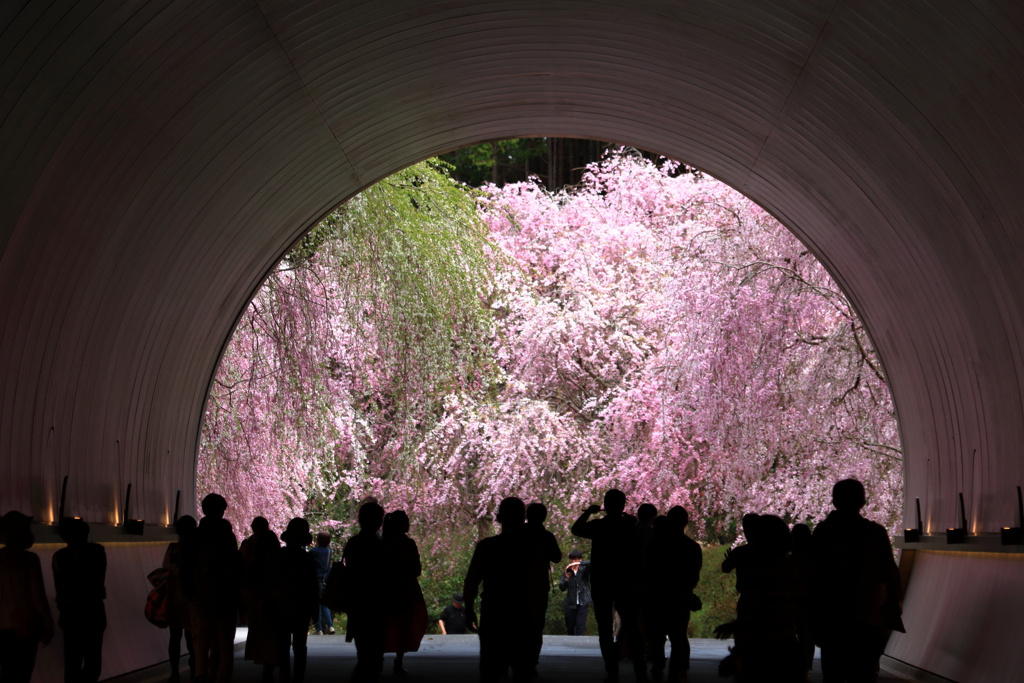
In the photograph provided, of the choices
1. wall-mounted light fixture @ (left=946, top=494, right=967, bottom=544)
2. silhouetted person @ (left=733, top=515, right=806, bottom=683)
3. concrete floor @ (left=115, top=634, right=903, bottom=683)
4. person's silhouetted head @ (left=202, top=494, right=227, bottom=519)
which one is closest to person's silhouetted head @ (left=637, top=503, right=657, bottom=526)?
concrete floor @ (left=115, top=634, right=903, bottom=683)

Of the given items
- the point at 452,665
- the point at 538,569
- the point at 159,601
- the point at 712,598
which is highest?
the point at 538,569

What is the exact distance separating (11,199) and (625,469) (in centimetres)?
1486

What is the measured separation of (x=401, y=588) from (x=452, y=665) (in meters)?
4.29

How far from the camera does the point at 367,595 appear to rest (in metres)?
7.62

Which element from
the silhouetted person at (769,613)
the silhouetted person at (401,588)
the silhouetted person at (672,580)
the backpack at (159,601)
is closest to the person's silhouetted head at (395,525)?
the silhouetted person at (401,588)

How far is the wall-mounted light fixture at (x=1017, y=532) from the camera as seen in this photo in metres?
8.16

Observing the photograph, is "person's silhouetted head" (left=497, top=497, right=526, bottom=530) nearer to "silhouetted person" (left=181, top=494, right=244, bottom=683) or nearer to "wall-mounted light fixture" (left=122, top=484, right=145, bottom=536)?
"silhouetted person" (left=181, top=494, right=244, bottom=683)

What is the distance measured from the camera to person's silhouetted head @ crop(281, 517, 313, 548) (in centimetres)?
850

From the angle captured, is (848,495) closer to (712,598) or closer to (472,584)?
(472,584)

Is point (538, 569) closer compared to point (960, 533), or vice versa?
point (538, 569)

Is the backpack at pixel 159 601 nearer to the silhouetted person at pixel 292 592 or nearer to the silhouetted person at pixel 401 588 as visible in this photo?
the silhouetted person at pixel 292 592

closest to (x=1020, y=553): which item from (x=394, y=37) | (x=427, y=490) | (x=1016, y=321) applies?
(x=1016, y=321)

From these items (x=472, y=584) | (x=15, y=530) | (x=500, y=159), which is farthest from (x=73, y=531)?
(x=500, y=159)

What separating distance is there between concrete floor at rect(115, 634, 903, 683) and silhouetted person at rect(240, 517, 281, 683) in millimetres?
1268
